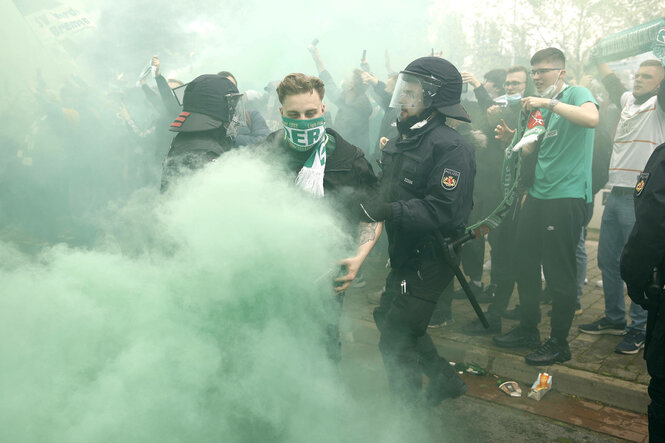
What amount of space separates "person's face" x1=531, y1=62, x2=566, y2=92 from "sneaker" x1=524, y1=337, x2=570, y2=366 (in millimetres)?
2054

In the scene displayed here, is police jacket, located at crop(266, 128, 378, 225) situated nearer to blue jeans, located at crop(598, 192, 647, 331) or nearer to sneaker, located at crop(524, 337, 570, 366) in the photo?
sneaker, located at crop(524, 337, 570, 366)

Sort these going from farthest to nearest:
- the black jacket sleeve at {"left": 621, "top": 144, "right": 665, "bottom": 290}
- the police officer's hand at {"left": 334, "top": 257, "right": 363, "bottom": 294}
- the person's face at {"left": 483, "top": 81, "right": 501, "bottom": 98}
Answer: the person's face at {"left": 483, "top": 81, "right": 501, "bottom": 98} < the police officer's hand at {"left": 334, "top": 257, "right": 363, "bottom": 294} < the black jacket sleeve at {"left": 621, "top": 144, "right": 665, "bottom": 290}

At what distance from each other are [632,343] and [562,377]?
762 mm

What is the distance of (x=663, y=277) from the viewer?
229 cm

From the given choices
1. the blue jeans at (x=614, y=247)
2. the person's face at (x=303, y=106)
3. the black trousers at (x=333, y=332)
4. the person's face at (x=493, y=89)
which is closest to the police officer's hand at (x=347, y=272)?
the black trousers at (x=333, y=332)

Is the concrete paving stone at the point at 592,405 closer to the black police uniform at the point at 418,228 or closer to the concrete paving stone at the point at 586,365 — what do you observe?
the concrete paving stone at the point at 586,365

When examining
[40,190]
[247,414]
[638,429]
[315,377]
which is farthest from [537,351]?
[40,190]

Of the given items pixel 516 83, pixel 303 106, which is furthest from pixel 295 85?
pixel 516 83

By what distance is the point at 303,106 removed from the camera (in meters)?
2.59

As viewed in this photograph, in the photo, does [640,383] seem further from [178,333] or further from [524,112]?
[178,333]

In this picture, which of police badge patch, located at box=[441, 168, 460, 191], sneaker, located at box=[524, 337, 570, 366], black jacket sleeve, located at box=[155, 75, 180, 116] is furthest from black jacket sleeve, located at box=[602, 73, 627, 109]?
black jacket sleeve, located at box=[155, 75, 180, 116]

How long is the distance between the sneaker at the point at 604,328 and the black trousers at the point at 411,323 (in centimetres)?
201

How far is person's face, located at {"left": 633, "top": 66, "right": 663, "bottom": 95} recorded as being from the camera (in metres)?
4.30

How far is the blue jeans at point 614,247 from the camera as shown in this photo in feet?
13.8
